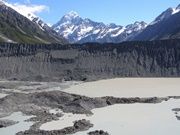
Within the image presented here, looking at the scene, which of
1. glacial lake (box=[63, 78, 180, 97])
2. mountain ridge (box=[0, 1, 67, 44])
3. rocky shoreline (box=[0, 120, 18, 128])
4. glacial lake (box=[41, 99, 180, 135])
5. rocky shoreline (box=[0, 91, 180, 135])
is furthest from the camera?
mountain ridge (box=[0, 1, 67, 44])

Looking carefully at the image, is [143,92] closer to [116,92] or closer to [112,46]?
[116,92]

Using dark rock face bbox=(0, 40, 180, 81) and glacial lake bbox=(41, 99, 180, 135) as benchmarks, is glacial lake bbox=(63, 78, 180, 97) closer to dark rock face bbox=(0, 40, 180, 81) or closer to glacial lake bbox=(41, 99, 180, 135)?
glacial lake bbox=(41, 99, 180, 135)

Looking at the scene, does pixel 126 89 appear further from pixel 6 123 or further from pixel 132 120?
pixel 6 123

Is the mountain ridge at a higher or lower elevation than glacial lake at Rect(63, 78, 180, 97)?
higher

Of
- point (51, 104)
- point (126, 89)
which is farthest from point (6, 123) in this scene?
point (126, 89)

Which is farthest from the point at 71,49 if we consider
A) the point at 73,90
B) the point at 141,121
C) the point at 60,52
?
the point at 141,121

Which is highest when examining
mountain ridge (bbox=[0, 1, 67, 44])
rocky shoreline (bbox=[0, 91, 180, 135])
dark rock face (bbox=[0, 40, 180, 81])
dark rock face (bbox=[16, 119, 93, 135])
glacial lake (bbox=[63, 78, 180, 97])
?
mountain ridge (bbox=[0, 1, 67, 44])

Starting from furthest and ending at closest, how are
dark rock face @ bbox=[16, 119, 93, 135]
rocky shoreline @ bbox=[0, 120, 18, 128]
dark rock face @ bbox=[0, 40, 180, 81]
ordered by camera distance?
dark rock face @ bbox=[0, 40, 180, 81] → rocky shoreline @ bbox=[0, 120, 18, 128] → dark rock face @ bbox=[16, 119, 93, 135]

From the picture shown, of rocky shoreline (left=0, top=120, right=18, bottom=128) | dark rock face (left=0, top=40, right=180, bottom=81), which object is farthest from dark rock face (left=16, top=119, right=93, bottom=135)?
dark rock face (left=0, top=40, right=180, bottom=81)

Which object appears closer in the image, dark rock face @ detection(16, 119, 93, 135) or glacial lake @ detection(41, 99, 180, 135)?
dark rock face @ detection(16, 119, 93, 135)
